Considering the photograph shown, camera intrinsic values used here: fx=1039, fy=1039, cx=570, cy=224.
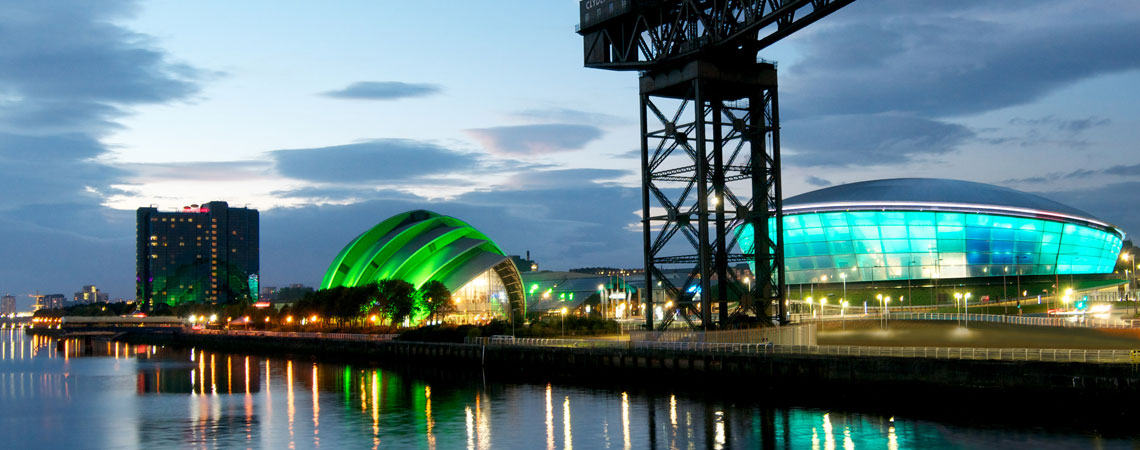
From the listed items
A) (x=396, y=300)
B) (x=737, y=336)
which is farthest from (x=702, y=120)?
(x=396, y=300)

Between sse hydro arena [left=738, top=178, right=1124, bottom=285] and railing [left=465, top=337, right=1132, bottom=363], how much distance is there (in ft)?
188

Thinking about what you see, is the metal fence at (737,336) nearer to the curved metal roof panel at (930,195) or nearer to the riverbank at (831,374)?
the riverbank at (831,374)

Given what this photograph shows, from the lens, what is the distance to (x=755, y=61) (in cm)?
5622

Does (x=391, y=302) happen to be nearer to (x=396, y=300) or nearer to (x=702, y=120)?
(x=396, y=300)

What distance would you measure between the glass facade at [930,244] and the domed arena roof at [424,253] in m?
33.0

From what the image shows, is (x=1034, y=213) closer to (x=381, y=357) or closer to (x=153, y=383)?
(x=381, y=357)

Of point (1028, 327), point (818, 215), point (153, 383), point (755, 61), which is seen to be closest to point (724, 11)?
point (755, 61)

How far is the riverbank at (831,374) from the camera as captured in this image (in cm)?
3688

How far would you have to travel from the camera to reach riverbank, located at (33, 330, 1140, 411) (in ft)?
121

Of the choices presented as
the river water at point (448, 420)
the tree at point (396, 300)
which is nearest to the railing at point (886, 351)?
the river water at point (448, 420)

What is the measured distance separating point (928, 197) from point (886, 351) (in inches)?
2720

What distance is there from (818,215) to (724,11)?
215 feet

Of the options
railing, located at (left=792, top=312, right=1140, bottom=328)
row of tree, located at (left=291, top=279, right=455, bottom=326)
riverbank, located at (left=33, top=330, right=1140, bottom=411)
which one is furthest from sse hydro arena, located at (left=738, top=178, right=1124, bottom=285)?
riverbank, located at (left=33, top=330, right=1140, bottom=411)

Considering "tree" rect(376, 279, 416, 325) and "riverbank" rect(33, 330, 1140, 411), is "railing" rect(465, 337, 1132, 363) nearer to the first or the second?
"riverbank" rect(33, 330, 1140, 411)
